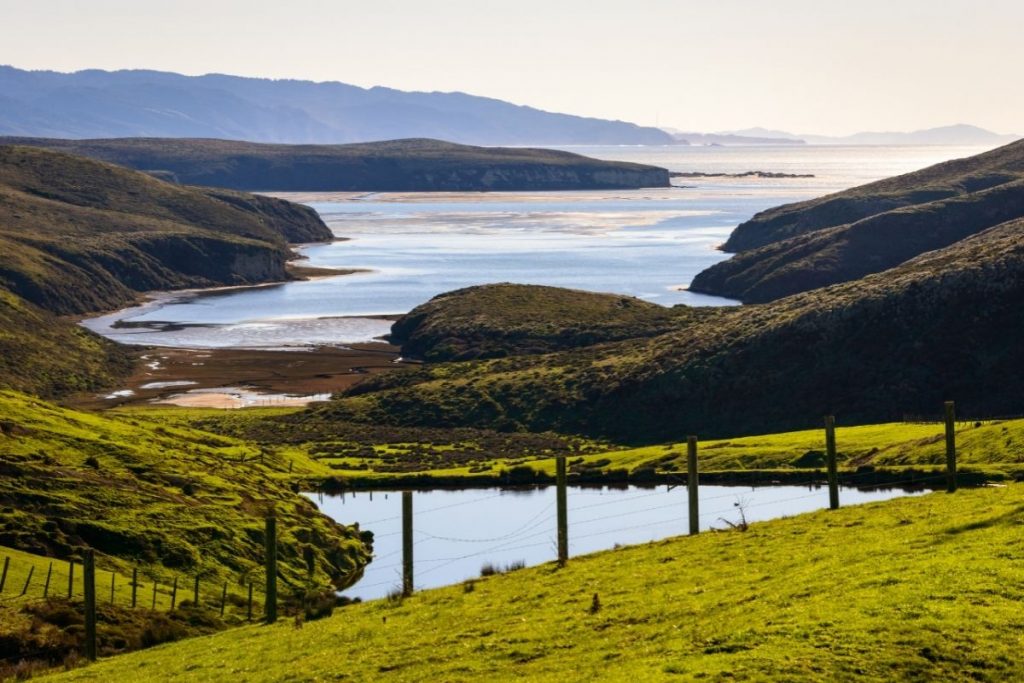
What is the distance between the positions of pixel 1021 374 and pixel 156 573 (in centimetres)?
7035

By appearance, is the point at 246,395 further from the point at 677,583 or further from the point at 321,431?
the point at 677,583

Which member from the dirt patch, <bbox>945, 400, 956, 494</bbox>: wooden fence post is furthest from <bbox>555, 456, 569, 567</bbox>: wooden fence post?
the dirt patch

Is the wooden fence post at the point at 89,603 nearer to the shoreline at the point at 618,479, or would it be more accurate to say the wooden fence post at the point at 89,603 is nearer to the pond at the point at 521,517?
the pond at the point at 521,517

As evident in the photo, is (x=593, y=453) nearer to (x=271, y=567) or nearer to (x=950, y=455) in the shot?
(x=950, y=455)

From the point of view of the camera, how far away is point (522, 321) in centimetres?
16125

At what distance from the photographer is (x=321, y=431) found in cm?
10538

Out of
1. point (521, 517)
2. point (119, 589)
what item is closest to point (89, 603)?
point (119, 589)

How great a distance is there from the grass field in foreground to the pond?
1541cm

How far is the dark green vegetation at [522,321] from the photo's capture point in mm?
151500

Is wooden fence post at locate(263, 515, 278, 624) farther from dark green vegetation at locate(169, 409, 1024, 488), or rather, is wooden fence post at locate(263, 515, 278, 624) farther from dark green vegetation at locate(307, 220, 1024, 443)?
dark green vegetation at locate(307, 220, 1024, 443)

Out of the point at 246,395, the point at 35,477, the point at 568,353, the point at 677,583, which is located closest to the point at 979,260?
the point at 568,353

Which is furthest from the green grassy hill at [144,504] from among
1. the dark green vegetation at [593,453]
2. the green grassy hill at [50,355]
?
the green grassy hill at [50,355]

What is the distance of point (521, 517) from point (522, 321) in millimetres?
95623

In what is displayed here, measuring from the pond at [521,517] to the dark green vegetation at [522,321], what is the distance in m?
72.8
